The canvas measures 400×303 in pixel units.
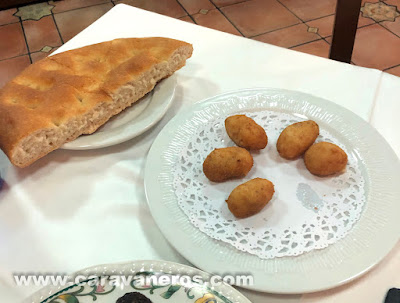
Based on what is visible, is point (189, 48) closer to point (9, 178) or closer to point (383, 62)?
point (9, 178)

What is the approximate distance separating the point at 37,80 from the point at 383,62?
186cm

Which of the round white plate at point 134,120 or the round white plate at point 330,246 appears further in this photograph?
the round white plate at point 134,120

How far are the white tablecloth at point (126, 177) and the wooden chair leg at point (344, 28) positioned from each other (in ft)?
0.68

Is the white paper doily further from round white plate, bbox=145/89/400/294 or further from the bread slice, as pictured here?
the bread slice

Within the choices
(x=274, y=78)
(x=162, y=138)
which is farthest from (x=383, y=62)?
(x=162, y=138)

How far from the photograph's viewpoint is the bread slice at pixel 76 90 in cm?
72

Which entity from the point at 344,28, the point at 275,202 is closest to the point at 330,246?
the point at 275,202

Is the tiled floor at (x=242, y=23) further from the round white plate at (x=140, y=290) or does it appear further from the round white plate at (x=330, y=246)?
the round white plate at (x=140, y=290)

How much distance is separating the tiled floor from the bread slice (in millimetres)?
1492

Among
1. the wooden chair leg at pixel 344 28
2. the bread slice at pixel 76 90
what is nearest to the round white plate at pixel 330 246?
the bread slice at pixel 76 90

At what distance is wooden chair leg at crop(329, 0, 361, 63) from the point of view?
3.63ft

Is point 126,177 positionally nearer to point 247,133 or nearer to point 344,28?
point 247,133

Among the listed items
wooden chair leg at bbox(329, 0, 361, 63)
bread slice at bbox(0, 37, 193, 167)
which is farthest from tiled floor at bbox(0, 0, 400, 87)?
bread slice at bbox(0, 37, 193, 167)

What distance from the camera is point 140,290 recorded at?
0.53 metres
